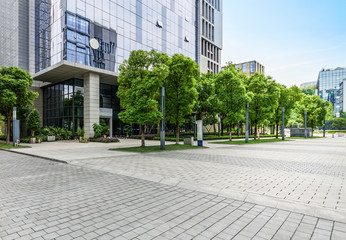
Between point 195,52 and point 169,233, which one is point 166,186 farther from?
point 195,52

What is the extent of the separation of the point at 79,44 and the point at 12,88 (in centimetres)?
992

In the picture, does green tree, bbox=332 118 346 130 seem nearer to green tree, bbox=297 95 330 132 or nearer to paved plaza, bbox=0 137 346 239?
green tree, bbox=297 95 330 132

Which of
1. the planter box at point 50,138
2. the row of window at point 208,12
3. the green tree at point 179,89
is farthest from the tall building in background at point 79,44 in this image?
the row of window at point 208,12

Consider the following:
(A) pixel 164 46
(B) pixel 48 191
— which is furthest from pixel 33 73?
(B) pixel 48 191

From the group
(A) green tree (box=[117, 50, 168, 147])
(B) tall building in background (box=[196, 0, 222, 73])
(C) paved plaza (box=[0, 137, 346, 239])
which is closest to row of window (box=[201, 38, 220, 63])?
(B) tall building in background (box=[196, 0, 222, 73])

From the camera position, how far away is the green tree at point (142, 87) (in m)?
15.4

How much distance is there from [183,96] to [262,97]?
14.3 metres

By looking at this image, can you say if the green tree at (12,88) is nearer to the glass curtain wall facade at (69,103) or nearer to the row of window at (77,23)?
the glass curtain wall facade at (69,103)

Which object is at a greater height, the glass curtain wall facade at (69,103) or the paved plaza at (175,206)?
the glass curtain wall facade at (69,103)

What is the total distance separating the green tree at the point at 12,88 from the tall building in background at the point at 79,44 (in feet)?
16.0

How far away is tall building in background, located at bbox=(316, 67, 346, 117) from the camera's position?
150 metres

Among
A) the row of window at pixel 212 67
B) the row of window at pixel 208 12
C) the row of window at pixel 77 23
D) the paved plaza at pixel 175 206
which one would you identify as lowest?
the paved plaza at pixel 175 206

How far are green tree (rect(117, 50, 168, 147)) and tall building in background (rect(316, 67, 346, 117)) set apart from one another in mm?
177830

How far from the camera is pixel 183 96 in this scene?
19.0 metres
